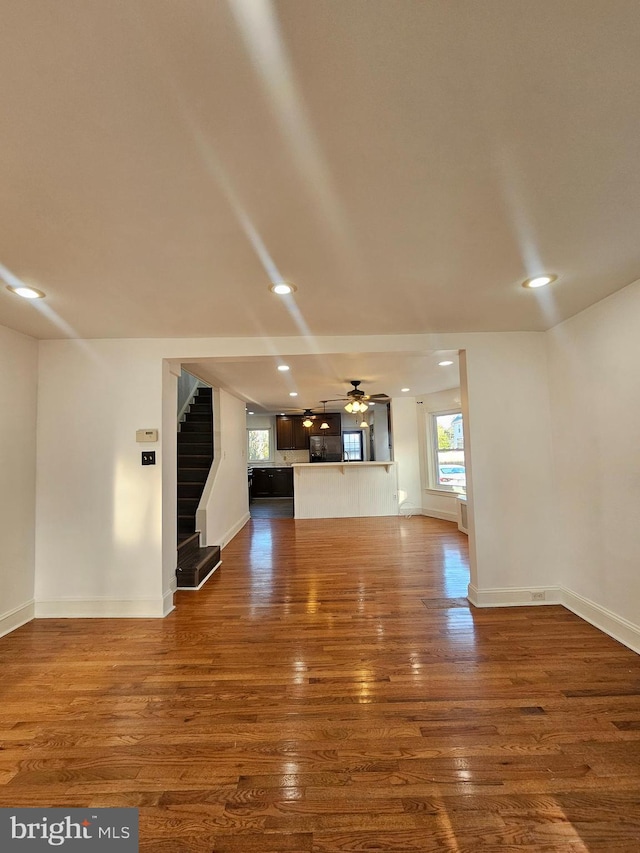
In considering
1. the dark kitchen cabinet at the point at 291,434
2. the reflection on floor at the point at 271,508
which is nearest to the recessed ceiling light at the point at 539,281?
the reflection on floor at the point at 271,508

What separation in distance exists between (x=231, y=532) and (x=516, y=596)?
13.4 ft

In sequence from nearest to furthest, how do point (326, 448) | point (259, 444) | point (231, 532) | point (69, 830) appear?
point (69, 830) → point (231, 532) → point (326, 448) → point (259, 444)

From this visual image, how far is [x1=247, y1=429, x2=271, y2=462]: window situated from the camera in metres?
10.3

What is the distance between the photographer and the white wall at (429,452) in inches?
254

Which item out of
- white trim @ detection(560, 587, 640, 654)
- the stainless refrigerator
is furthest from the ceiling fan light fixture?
the stainless refrigerator

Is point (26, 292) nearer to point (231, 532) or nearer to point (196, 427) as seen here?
point (196, 427)

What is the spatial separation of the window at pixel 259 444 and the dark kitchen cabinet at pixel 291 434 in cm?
68

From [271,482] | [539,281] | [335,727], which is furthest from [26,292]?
[271,482]

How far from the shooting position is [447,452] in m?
6.74

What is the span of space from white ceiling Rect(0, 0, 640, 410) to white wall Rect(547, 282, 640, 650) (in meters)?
0.58

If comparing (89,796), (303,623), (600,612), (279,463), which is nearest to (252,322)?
(303,623)

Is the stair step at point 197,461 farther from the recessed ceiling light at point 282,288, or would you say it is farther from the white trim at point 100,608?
the recessed ceiling light at point 282,288

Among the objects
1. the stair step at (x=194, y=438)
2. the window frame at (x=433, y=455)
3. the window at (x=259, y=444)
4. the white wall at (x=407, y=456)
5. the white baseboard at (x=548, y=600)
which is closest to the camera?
the white baseboard at (x=548, y=600)

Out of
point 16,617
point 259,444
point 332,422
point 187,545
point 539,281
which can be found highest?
point 539,281
